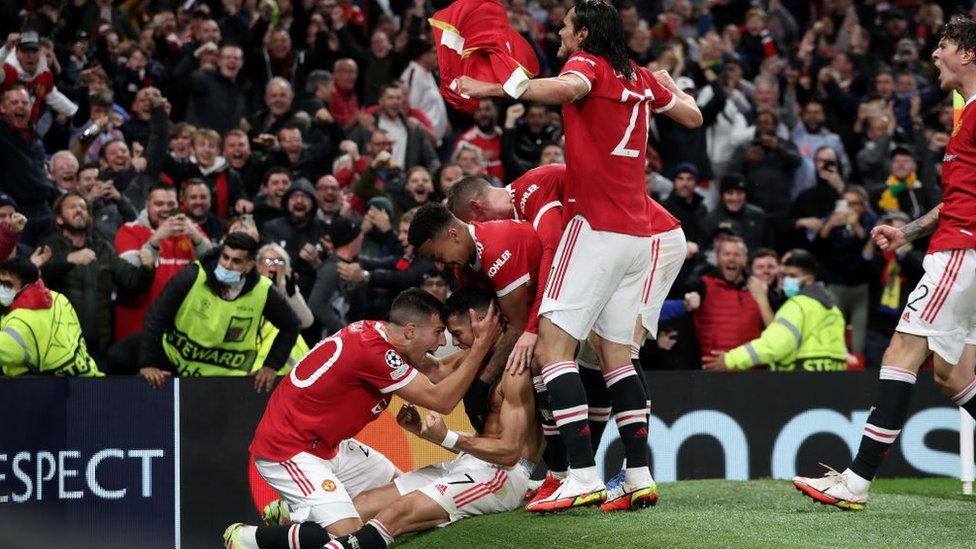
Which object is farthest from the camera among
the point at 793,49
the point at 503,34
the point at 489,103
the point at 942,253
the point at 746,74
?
the point at 793,49

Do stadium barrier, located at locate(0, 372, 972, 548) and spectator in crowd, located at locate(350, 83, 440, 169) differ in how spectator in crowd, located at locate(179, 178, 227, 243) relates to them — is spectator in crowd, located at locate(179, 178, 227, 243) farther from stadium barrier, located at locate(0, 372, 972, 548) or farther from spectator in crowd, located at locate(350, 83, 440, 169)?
spectator in crowd, located at locate(350, 83, 440, 169)

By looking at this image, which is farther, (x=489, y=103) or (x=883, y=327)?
(x=489, y=103)

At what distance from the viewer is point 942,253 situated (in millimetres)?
6984

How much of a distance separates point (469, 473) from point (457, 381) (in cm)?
66

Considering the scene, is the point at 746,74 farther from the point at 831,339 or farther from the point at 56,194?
the point at 56,194

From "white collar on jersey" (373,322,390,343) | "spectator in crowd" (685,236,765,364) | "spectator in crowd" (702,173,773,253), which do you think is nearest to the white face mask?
"white collar on jersey" (373,322,390,343)

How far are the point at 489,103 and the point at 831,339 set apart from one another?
4.55m

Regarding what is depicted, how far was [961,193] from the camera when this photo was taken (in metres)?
7.01

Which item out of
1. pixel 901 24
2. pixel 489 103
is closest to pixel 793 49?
pixel 901 24

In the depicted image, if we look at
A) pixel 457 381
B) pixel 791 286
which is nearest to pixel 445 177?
pixel 791 286

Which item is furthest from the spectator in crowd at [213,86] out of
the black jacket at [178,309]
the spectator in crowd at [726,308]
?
the spectator in crowd at [726,308]

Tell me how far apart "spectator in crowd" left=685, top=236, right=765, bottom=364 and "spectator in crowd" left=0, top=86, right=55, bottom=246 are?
5.51m

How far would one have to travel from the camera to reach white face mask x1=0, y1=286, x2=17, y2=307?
31.3 feet

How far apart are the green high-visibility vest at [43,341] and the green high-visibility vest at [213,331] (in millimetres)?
659
